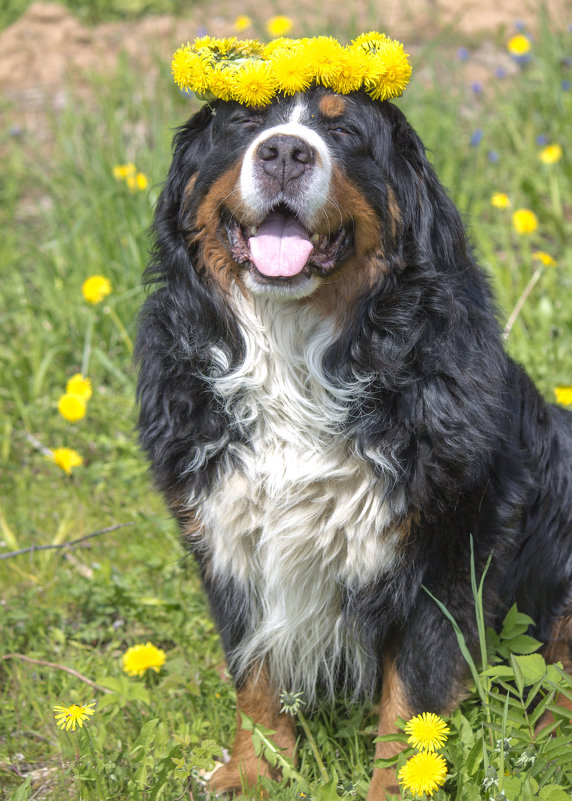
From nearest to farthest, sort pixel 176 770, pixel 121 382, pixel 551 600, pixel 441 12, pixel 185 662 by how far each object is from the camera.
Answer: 1. pixel 176 770
2. pixel 551 600
3. pixel 185 662
4. pixel 121 382
5. pixel 441 12

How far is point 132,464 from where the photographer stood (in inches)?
152

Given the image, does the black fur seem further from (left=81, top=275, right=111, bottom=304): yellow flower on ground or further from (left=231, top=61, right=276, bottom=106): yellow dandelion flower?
(left=81, top=275, right=111, bottom=304): yellow flower on ground

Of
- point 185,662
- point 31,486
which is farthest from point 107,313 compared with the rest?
point 185,662

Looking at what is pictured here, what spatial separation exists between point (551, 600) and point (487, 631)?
40 cm

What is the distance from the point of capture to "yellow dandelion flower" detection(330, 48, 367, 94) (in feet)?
7.63

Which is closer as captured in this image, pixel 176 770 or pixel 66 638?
pixel 176 770

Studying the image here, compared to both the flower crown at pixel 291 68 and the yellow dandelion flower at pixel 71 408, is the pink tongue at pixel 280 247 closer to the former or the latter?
the flower crown at pixel 291 68

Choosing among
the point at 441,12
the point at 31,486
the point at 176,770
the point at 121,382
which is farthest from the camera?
the point at 441,12

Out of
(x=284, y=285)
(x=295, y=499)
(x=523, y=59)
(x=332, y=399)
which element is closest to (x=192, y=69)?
(x=284, y=285)

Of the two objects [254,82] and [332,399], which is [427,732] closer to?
[332,399]

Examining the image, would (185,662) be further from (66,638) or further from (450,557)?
(450,557)

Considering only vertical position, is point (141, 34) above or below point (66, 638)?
above

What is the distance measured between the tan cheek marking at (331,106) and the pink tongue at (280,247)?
32cm

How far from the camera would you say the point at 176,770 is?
208cm
